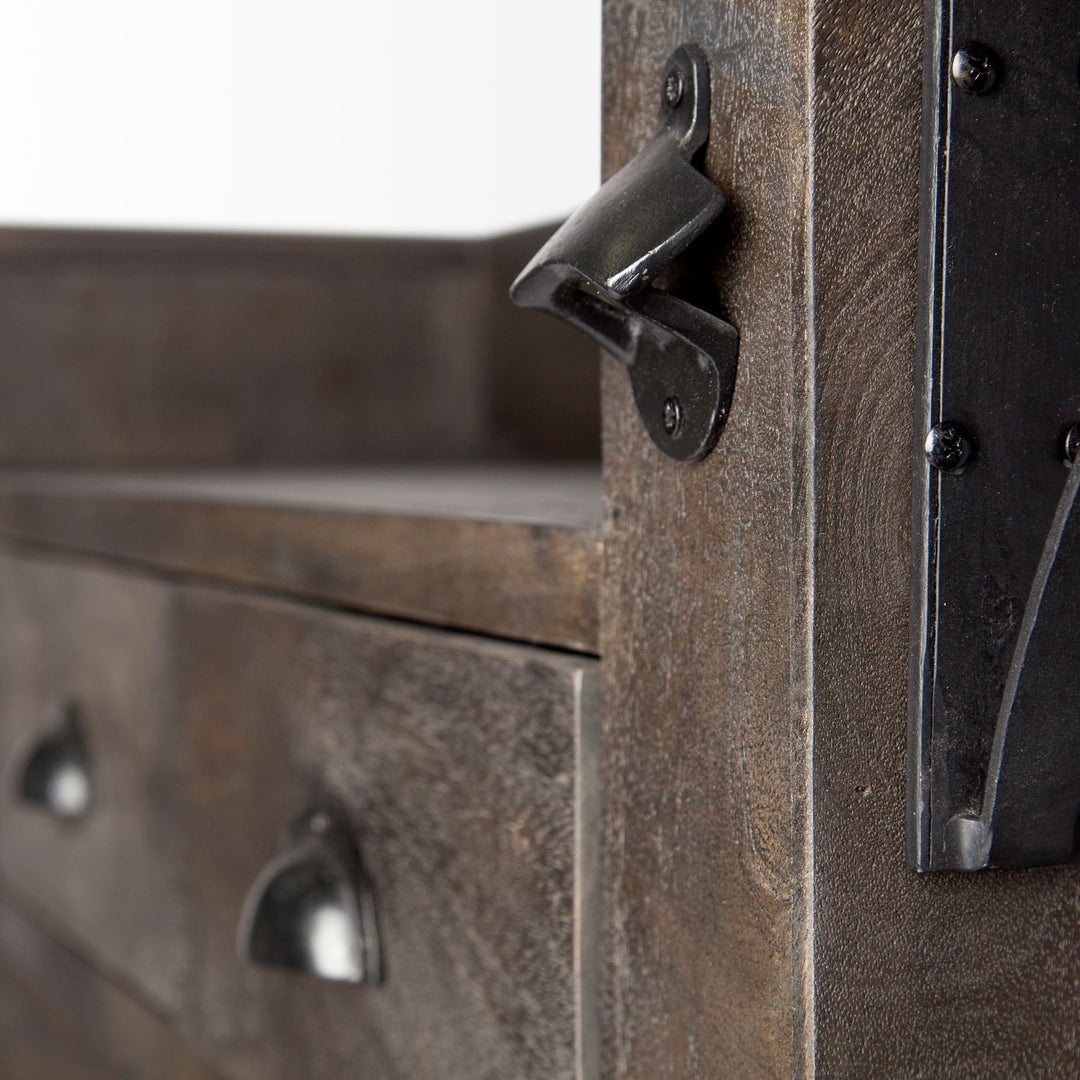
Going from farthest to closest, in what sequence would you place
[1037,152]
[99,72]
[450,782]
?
[99,72] < [450,782] < [1037,152]

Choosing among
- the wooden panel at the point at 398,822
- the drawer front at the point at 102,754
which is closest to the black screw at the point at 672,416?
the wooden panel at the point at 398,822

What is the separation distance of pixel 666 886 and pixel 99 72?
1.70 meters

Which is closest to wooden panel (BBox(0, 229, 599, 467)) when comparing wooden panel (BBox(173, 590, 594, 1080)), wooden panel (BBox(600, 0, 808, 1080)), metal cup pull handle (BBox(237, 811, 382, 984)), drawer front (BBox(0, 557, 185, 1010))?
drawer front (BBox(0, 557, 185, 1010))

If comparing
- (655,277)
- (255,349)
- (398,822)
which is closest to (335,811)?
(398,822)

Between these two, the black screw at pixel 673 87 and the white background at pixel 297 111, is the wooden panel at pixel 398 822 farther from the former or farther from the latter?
the white background at pixel 297 111

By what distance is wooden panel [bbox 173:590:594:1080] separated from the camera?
55 centimetres

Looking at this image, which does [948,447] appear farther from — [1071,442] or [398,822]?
[398,822]

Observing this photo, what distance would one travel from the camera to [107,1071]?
109cm

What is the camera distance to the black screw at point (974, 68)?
0.40 m

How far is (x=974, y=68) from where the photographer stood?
40 centimetres

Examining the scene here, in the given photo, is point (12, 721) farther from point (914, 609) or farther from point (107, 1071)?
point (914, 609)

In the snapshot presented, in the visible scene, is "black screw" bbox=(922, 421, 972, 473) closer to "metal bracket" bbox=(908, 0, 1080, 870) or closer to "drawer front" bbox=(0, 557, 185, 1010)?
"metal bracket" bbox=(908, 0, 1080, 870)

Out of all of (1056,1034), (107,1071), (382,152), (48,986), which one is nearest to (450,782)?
(1056,1034)

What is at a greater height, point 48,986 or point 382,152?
point 382,152
